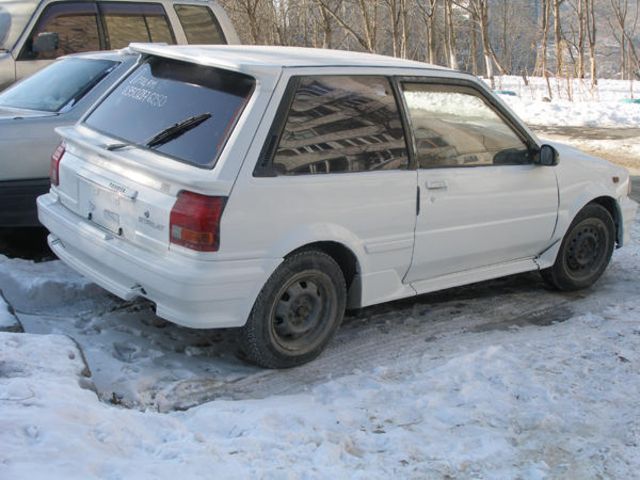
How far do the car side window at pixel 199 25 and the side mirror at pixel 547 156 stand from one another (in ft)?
16.1

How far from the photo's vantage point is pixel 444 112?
532 cm

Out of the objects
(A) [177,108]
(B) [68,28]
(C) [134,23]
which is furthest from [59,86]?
(A) [177,108]

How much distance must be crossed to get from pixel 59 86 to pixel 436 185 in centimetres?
353

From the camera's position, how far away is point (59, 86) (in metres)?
6.88

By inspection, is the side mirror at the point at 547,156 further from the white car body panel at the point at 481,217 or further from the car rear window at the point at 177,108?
the car rear window at the point at 177,108

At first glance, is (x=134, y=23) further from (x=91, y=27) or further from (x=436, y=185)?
(x=436, y=185)

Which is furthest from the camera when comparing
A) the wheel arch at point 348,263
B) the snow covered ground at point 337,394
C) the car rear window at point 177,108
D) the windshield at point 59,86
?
the windshield at point 59,86

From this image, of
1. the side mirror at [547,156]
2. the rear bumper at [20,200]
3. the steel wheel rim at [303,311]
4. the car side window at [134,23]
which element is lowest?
the steel wheel rim at [303,311]

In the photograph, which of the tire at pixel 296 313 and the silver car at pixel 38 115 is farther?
the silver car at pixel 38 115

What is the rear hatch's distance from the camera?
14.1ft

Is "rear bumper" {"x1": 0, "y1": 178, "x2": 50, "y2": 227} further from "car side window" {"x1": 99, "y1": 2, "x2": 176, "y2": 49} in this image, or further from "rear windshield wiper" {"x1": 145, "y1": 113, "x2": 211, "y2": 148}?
"car side window" {"x1": 99, "y1": 2, "x2": 176, "y2": 49}

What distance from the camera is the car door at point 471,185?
203 inches

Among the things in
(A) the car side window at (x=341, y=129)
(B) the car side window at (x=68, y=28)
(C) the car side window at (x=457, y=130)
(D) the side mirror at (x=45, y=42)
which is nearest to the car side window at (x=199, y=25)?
(B) the car side window at (x=68, y=28)

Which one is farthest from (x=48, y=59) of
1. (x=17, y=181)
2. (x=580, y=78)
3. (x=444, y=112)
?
(x=580, y=78)
